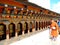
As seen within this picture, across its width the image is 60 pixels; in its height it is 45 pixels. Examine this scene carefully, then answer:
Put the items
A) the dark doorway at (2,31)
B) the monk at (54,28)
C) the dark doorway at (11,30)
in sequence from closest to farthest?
1. the monk at (54,28)
2. the dark doorway at (2,31)
3. the dark doorway at (11,30)

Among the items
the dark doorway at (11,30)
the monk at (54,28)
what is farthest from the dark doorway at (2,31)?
the monk at (54,28)

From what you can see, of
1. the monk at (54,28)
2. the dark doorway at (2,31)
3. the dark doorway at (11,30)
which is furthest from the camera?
the dark doorway at (11,30)

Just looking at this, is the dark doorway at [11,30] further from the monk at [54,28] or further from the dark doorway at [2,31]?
the monk at [54,28]

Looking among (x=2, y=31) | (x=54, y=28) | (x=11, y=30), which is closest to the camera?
(x=54, y=28)

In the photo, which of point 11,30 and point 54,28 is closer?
point 54,28

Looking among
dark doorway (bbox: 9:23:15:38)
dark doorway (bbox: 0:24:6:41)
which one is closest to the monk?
dark doorway (bbox: 9:23:15:38)

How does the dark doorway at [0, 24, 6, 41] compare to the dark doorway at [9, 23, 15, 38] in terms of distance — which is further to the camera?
the dark doorway at [9, 23, 15, 38]

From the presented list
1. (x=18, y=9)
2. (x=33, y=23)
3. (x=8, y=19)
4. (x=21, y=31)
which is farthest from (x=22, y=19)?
(x=33, y=23)

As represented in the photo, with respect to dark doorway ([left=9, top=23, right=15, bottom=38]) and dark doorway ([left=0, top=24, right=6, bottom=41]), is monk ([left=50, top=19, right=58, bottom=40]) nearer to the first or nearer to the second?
dark doorway ([left=9, top=23, right=15, bottom=38])

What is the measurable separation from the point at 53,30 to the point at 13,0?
4.32 m

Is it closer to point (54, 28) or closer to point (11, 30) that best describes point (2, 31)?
point (11, 30)

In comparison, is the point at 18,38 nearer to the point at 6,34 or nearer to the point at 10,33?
the point at 10,33

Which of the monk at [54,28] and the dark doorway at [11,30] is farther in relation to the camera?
the dark doorway at [11,30]

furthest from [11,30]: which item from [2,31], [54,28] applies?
[54,28]
